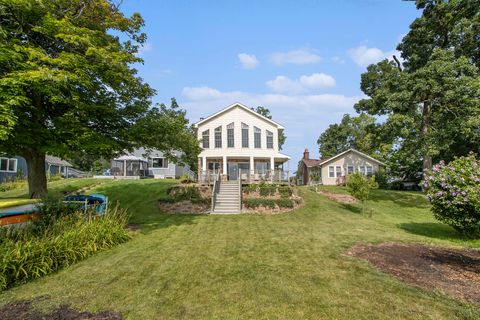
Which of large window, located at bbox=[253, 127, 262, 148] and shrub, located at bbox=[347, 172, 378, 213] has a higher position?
large window, located at bbox=[253, 127, 262, 148]

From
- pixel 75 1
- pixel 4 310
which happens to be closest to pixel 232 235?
pixel 4 310

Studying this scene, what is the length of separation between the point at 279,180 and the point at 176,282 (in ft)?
59.0

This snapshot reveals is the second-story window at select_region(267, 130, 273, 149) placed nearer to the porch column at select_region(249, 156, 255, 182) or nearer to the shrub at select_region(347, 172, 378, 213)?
the porch column at select_region(249, 156, 255, 182)

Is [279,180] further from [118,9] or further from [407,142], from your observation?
[118,9]

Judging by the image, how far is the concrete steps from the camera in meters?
20.1

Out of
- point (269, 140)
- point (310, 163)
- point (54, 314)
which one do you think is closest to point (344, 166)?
point (310, 163)

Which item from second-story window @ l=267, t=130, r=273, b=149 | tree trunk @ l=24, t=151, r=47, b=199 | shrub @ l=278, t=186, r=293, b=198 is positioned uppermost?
second-story window @ l=267, t=130, r=273, b=149

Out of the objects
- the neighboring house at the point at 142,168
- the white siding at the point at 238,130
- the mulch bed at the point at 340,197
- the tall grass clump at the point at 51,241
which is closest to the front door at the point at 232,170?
the white siding at the point at 238,130

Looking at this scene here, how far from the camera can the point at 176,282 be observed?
269 inches

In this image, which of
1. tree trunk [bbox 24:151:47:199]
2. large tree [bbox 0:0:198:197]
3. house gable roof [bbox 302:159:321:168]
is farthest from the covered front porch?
house gable roof [bbox 302:159:321:168]

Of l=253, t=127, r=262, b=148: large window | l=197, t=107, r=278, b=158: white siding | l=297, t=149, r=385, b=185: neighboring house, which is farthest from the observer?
l=297, t=149, r=385, b=185: neighboring house

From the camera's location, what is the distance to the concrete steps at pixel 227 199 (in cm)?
2013

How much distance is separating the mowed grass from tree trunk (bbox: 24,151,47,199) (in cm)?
554

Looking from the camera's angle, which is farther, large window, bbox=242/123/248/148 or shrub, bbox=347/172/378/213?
A: large window, bbox=242/123/248/148
